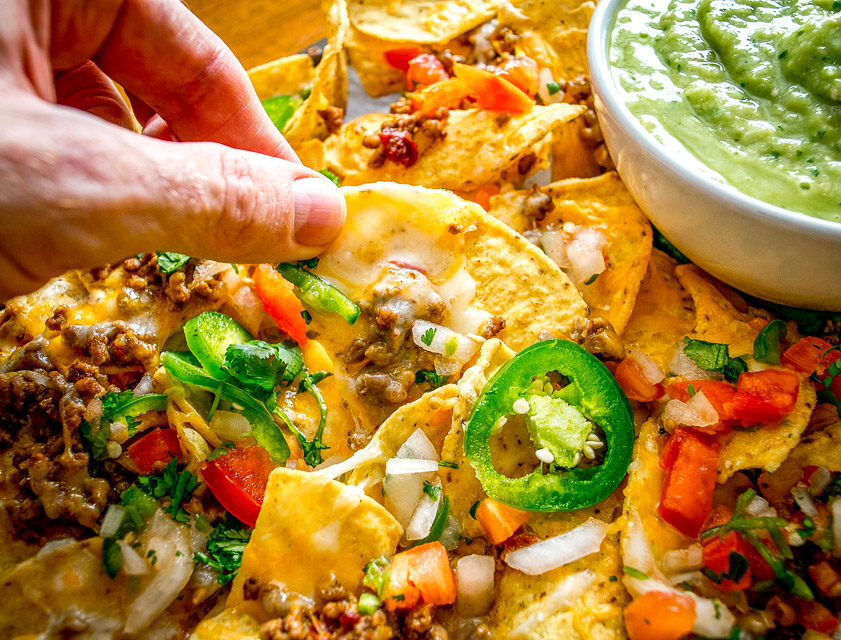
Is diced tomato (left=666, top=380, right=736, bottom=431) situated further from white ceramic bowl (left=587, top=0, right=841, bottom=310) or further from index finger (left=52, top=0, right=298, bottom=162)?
index finger (left=52, top=0, right=298, bottom=162)

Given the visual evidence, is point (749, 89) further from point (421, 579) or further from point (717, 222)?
point (421, 579)

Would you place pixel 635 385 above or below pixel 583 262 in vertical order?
below

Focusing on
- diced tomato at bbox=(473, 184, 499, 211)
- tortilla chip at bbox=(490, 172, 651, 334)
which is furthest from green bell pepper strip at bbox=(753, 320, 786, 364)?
diced tomato at bbox=(473, 184, 499, 211)

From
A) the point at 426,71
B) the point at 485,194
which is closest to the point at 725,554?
the point at 485,194

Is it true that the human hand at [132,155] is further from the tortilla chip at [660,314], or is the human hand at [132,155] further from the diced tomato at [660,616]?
the diced tomato at [660,616]

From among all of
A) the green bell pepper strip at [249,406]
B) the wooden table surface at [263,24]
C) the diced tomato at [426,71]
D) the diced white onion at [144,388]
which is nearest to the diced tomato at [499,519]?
the green bell pepper strip at [249,406]
